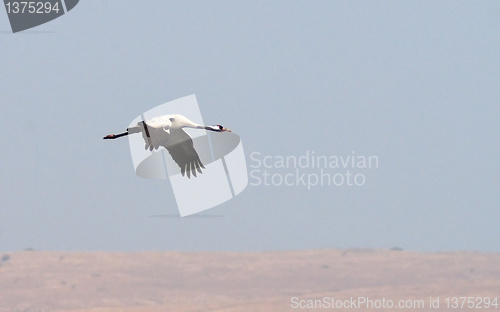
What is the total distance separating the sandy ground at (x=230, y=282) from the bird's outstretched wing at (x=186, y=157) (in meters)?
113

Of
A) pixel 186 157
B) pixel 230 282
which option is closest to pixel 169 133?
pixel 186 157

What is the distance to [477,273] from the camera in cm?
18725

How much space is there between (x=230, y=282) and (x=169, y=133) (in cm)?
14497

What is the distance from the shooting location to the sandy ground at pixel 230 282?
164 metres

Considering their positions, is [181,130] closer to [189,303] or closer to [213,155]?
[213,155]

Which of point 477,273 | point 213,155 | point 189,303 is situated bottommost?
point 477,273

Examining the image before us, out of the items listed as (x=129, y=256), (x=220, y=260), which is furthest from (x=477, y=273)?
(x=129, y=256)

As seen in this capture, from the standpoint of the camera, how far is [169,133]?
39250 mm

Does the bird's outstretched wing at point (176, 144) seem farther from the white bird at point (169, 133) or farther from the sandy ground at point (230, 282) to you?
the sandy ground at point (230, 282)

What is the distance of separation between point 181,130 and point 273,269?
15469cm

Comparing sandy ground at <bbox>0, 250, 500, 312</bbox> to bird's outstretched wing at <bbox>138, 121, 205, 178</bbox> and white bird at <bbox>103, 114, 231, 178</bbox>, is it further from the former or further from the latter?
white bird at <bbox>103, 114, 231, 178</bbox>

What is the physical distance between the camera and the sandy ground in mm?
163750

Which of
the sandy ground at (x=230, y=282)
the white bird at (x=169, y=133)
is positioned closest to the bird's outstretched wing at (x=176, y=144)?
the white bird at (x=169, y=133)

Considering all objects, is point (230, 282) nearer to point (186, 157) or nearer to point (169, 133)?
point (186, 157)
